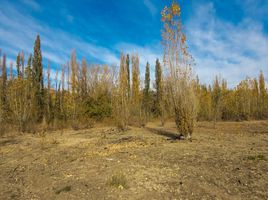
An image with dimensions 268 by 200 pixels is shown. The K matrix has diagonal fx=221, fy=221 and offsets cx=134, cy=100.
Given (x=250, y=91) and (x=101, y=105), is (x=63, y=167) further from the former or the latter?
(x=250, y=91)

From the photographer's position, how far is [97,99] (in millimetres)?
19125

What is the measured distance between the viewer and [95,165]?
5.65 metres

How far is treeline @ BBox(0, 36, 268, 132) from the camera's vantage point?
14672mm

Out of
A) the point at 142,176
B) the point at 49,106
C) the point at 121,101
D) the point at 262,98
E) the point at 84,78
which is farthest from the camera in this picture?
the point at 262,98

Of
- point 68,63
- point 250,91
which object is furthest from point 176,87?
point 250,91

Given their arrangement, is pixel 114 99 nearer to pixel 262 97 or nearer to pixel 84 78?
pixel 84 78

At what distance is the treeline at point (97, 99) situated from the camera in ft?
48.1

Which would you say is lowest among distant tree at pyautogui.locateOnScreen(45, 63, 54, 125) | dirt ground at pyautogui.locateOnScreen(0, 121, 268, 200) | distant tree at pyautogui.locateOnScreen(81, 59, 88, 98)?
dirt ground at pyautogui.locateOnScreen(0, 121, 268, 200)

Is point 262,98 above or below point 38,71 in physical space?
below

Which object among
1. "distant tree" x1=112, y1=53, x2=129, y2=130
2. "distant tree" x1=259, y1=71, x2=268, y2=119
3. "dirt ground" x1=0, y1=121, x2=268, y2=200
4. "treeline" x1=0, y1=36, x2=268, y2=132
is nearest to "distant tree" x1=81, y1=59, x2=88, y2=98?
"treeline" x1=0, y1=36, x2=268, y2=132

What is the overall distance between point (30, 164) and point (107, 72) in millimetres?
20778

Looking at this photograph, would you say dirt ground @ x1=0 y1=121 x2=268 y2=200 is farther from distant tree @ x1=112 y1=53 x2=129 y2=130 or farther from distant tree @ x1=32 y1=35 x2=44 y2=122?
distant tree @ x1=32 y1=35 x2=44 y2=122

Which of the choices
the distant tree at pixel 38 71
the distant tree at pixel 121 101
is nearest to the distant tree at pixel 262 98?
the distant tree at pixel 121 101

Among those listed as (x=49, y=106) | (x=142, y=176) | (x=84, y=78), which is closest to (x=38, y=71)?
(x=49, y=106)
